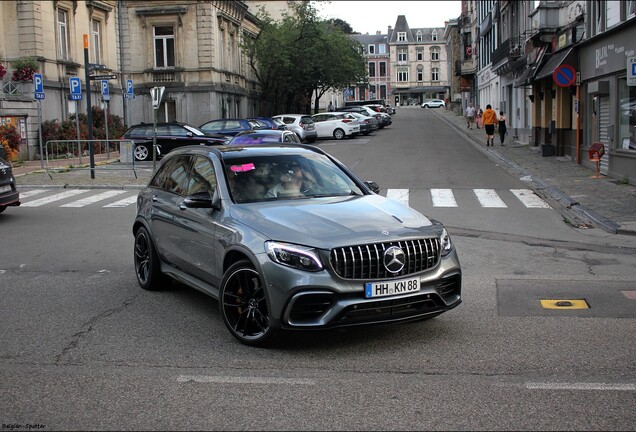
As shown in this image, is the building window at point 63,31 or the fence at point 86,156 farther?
the building window at point 63,31

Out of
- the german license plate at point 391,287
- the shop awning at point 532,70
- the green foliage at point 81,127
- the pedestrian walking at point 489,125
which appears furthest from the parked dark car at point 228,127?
the german license plate at point 391,287

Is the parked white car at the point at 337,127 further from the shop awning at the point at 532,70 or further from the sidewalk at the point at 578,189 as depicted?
the sidewalk at the point at 578,189

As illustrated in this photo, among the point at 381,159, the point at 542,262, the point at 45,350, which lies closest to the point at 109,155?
the point at 381,159

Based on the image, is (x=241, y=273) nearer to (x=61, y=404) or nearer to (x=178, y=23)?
(x=61, y=404)

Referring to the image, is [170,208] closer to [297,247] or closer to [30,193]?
[297,247]

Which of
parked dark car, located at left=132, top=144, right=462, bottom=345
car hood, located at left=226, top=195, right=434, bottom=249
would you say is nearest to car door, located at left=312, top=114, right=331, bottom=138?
parked dark car, located at left=132, top=144, right=462, bottom=345

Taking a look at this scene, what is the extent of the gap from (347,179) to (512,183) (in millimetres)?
14310

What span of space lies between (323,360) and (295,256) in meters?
0.84

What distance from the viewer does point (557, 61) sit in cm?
2555

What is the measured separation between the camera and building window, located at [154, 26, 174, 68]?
45.8 metres

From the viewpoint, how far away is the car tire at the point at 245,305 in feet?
20.2

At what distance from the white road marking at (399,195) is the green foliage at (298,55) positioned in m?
32.7

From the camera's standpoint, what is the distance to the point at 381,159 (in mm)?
28625

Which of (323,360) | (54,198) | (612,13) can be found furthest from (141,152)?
(323,360)
